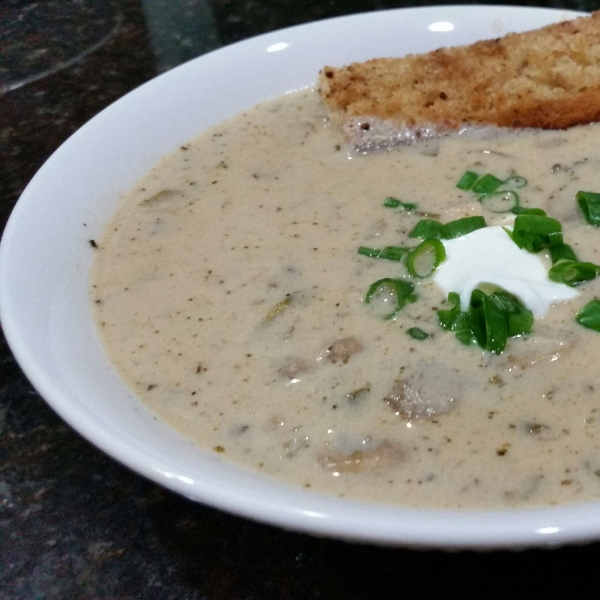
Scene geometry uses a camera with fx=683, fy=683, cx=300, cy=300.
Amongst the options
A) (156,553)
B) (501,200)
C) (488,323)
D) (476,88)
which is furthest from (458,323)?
(476,88)

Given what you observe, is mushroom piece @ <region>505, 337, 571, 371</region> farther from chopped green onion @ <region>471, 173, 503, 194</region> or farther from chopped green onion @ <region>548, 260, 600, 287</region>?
chopped green onion @ <region>471, 173, 503, 194</region>

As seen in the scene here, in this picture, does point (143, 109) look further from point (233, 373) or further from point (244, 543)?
point (244, 543)

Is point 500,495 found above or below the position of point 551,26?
below

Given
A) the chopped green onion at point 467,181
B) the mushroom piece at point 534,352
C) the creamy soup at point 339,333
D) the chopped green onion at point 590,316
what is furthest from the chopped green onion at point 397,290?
the chopped green onion at point 467,181

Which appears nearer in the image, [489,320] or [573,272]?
[489,320]

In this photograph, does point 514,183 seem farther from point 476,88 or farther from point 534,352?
point 534,352

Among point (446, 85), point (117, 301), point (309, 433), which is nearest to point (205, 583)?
point (309, 433)
